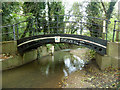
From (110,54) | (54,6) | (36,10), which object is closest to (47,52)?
(36,10)

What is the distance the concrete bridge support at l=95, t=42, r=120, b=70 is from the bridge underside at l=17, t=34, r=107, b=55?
34cm

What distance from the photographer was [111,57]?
5.89 m

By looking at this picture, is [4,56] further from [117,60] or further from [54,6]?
[54,6]

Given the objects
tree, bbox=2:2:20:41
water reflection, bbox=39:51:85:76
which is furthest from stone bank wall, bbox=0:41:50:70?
tree, bbox=2:2:20:41

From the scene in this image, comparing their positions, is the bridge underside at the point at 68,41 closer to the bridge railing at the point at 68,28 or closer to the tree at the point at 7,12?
the bridge railing at the point at 68,28

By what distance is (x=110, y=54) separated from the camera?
5918 mm

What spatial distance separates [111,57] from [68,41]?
9.33 ft

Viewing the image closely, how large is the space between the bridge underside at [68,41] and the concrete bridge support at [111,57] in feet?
1.12

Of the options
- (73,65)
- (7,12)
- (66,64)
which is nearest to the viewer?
(73,65)

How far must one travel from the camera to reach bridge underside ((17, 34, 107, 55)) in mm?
6447

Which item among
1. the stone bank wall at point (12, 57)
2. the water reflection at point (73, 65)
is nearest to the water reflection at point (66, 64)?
the water reflection at point (73, 65)

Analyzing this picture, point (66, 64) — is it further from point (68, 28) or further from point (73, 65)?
point (68, 28)

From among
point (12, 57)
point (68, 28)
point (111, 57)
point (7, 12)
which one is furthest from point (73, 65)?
point (7, 12)

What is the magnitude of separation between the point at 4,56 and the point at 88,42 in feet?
18.2
